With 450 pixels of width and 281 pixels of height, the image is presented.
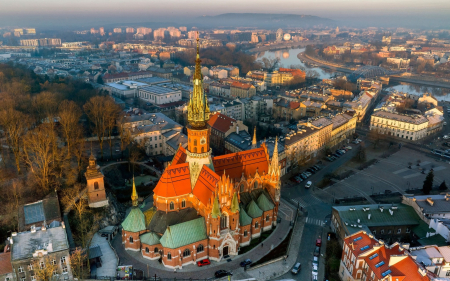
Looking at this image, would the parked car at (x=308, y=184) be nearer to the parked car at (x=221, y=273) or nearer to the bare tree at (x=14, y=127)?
the parked car at (x=221, y=273)

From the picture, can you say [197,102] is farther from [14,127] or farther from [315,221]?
[14,127]

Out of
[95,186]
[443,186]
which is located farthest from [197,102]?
[443,186]

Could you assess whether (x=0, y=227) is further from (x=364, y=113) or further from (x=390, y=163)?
(x=364, y=113)

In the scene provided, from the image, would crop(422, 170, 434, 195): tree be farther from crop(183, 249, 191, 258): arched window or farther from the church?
crop(183, 249, 191, 258): arched window

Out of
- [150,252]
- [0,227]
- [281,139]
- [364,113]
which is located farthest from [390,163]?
[0,227]

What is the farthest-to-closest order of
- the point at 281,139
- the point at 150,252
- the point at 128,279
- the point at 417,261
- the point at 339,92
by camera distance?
1. the point at 339,92
2. the point at 281,139
3. the point at 150,252
4. the point at 128,279
5. the point at 417,261

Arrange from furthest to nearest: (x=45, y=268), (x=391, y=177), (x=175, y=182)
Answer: (x=391, y=177)
(x=175, y=182)
(x=45, y=268)
